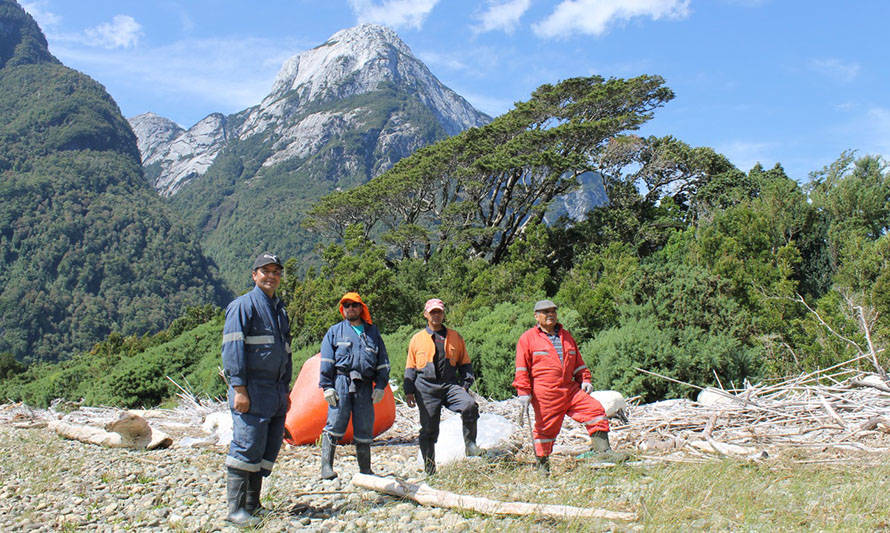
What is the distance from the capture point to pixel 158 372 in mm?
21375

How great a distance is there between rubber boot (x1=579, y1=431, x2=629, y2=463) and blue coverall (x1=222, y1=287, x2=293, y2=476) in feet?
7.99

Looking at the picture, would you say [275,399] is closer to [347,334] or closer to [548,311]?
[347,334]

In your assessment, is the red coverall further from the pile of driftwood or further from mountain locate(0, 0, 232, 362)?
mountain locate(0, 0, 232, 362)

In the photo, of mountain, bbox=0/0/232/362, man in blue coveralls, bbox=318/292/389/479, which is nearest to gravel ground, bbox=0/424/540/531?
man in blue coveralls, bbox=318/292/389/479

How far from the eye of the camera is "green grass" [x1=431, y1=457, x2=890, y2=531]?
10.8 feet

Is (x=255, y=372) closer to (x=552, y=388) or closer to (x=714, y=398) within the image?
(x=552, y=388)

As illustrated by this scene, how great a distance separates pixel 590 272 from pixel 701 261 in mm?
4933

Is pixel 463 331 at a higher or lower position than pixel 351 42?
lower

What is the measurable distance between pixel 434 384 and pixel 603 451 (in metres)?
1.50

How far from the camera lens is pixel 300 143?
14488cm

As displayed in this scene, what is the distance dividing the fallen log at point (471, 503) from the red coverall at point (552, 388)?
946 millimetres

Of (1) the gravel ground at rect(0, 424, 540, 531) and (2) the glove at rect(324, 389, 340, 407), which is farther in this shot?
(2) the glove at rect(324, 389, 340, 407)

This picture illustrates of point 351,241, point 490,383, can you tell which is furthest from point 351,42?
point 490,383

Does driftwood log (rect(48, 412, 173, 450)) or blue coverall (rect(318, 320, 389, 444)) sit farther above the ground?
blue coverall (rect(318, 320, 389, 444))
